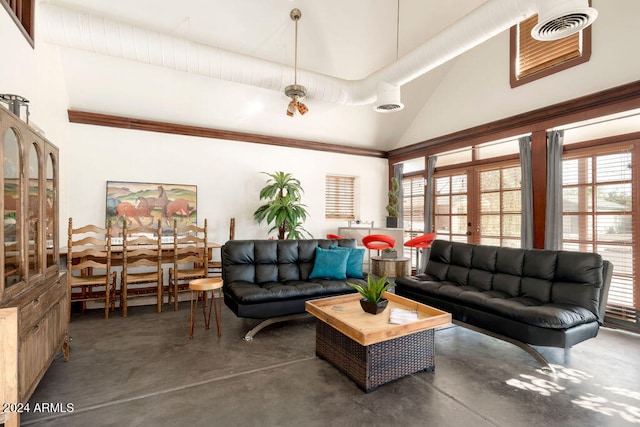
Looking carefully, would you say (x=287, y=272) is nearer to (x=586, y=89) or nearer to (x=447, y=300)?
(x=447, y=300)

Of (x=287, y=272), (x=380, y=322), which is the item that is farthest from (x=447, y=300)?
(x=287, y=272)

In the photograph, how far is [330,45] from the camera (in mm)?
4652

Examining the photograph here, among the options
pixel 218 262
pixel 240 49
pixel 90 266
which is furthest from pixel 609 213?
pixel 90 266

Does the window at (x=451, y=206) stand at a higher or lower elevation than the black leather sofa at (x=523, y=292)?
higher

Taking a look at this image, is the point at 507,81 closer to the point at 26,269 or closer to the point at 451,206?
the point at 451,206

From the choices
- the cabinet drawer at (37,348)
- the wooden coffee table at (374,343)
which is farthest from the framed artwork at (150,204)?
the wooden coffee table at (374,343)

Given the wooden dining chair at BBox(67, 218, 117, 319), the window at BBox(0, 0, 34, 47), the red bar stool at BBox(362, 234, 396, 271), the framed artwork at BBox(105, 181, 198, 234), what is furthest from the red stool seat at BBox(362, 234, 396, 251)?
the window at BBox(0, 0, 34, 47)

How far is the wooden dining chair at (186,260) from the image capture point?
174 inches

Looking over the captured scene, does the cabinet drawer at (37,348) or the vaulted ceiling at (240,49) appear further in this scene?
the vaulted ceiling at (240,49)

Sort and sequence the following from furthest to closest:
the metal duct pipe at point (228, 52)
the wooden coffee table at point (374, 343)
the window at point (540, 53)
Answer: the window at point (540, 53), the metal duct pipe at point (228, 52), the wooden coffee table at point (374, 343)

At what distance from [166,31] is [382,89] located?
276cm

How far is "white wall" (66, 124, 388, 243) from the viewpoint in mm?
4754

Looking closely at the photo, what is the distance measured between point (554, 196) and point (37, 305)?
17.7 ft

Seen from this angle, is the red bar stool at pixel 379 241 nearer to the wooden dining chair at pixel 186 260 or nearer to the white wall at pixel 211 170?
the white wall at pixel 211 170
